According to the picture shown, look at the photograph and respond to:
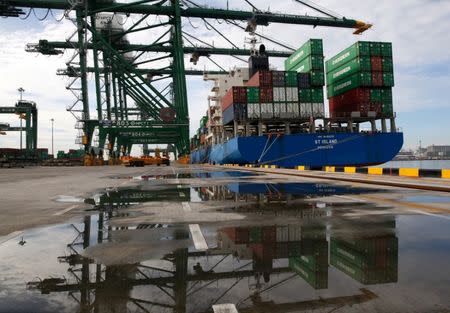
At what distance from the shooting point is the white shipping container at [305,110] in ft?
141

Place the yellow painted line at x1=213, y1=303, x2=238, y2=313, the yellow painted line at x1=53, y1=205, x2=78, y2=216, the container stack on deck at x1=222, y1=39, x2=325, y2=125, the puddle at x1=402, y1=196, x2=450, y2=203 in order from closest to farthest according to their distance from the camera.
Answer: the yellow painted line at x1=213, y1=303, x2=238, y2=313, the yellow painted line at x1=53, y1=205, x2=78, y2=216, the puddle at x1=402, y1=196, x2=450, y2=203, the container stack on deck at x1=222, y1=39, x2=325, y2=125

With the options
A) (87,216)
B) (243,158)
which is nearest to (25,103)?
(243,158)

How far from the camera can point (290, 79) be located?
142 feet

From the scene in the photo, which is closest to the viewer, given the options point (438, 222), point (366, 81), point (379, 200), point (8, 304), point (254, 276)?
point (8, 304)

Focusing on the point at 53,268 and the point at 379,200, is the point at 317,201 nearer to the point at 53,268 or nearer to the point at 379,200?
the point at 379,200

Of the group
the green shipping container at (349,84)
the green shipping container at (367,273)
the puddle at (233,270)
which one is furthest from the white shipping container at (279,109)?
the green shipping container at (367,273)

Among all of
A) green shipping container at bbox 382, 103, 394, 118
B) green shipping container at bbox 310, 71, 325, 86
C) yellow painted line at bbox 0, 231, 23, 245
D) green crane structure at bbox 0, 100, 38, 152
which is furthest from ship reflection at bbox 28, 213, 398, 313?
green crane structure at bbox 0, 100, 38, 152

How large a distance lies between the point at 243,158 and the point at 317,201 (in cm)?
3243

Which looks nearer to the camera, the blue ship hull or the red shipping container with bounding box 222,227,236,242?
the red shipping container with bounding box 222,227,236,242

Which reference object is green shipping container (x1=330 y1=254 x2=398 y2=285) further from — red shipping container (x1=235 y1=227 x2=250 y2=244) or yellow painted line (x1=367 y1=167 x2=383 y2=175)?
yellow painted line (x1=367 y1=167 x2=383 y2=175)

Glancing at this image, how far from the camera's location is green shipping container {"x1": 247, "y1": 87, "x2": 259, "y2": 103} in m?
43.2

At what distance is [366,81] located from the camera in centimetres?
4031

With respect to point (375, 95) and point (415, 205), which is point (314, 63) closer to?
point (375, 95)

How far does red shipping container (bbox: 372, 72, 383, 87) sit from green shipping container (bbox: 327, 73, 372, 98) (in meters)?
0.40
